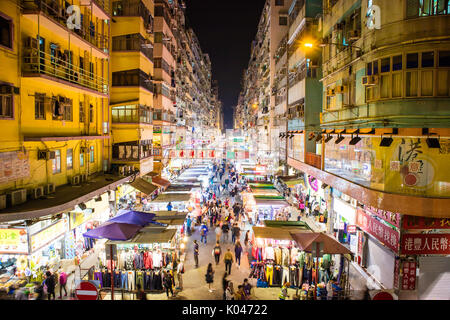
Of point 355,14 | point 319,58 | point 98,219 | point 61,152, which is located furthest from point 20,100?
point 319,58

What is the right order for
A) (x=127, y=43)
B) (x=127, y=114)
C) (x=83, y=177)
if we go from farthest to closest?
(x=127, y=114) → (x=127, y=43) → (x=83, y=177)

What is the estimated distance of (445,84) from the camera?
10.9 m

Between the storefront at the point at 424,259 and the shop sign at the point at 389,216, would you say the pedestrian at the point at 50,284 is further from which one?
the shop sign at the point at 389,216

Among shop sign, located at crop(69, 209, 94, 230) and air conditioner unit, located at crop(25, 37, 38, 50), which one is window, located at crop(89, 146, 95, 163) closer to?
shop sign, located at crop(69, 209, 94, 230)

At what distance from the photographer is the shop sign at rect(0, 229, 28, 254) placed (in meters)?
11.7

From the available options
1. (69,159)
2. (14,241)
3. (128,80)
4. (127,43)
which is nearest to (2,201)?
(14,241)

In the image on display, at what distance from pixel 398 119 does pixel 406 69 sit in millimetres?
1828

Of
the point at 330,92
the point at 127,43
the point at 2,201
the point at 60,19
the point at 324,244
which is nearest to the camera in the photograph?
the point at 2,201

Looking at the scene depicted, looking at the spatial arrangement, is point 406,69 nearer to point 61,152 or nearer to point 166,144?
point 61,152

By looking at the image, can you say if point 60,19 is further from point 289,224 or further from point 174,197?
point 289,224

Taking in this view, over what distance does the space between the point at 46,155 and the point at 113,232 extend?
5045 mm

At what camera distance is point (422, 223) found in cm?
1125

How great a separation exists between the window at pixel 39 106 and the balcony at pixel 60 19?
315 cm

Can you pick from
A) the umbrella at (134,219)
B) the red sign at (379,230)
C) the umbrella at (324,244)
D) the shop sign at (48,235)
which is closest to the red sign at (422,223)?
the red sign at (379,230)
